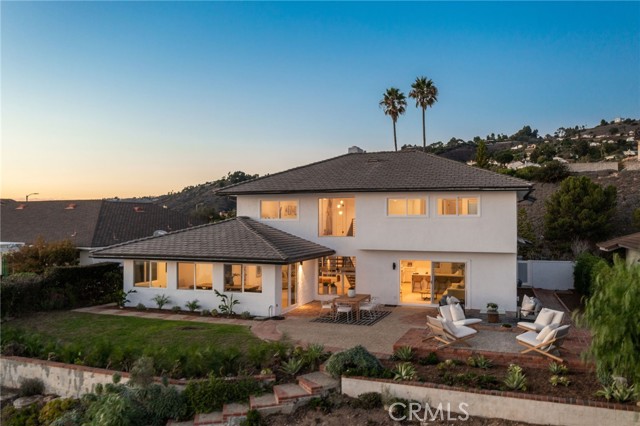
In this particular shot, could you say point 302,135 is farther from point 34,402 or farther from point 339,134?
point 34,402

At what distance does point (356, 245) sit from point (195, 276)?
771 centimetres

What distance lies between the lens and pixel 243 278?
19.1 metres

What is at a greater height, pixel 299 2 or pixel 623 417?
pixel 299 2

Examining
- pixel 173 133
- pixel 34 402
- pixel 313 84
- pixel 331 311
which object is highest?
pixel 313 84

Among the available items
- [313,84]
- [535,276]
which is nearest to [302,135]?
[313,84]

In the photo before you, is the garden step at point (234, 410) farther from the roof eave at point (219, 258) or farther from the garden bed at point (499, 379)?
the roof eave at point (219, 258)

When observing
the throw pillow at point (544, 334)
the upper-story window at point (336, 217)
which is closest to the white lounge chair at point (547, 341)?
the throw pillow at point (544, 334)

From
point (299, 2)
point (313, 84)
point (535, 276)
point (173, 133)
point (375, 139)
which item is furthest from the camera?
point (375, 139)

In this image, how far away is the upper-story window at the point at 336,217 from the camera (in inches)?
867

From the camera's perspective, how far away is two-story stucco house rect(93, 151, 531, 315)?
61.6 ft

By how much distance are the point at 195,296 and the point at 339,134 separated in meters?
23.2

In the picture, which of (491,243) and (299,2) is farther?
(299,2)

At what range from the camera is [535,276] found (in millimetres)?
27141

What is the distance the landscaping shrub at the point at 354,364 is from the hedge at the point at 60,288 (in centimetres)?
1543
